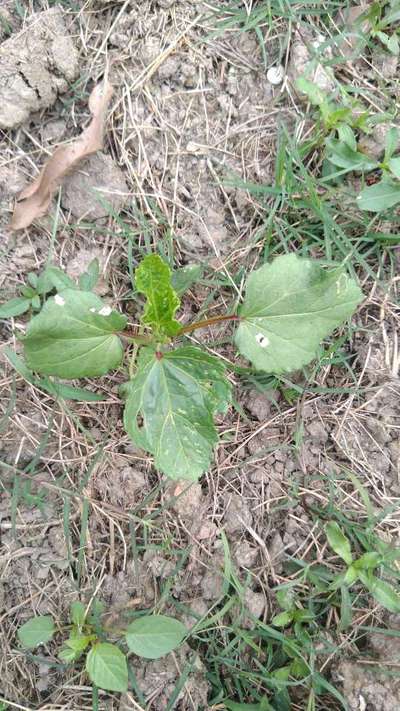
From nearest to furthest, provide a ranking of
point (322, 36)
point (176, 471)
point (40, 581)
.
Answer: point (176, 471), point (40, 581), point (322, 36)

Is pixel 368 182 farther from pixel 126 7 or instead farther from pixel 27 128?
pixel 27 128

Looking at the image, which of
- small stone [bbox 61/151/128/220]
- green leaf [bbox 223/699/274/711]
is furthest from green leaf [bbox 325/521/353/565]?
small stone [bbox 61/151/128/220]

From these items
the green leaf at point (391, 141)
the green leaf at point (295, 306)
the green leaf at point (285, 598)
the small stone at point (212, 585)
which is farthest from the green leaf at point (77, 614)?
the green leaf at point (391, 141)

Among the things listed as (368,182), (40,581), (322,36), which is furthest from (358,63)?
(40,581)

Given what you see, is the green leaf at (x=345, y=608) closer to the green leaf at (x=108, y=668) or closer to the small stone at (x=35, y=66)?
the green leaf at (x=108, y=668)

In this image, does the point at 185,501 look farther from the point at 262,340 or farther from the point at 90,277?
the point at 90,277

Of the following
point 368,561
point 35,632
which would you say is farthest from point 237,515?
point 35,632

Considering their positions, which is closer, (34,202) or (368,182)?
(34,202)
